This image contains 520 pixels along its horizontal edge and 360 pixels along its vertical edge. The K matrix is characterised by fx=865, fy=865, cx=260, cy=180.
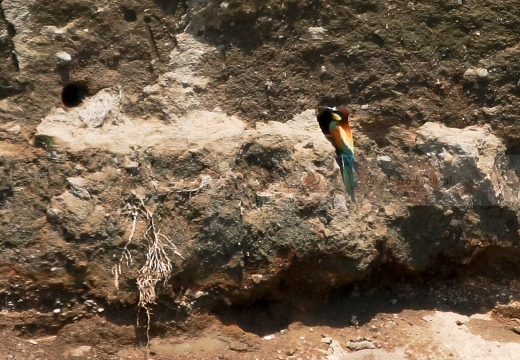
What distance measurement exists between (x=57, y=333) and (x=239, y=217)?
922 millimetres

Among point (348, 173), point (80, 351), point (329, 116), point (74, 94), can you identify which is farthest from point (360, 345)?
point (74, 94)

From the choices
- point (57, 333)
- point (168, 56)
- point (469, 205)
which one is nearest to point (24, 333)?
point (57, 333)

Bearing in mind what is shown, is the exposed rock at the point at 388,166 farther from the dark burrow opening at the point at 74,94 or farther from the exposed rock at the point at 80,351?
the exposed rock at the point at 80,351

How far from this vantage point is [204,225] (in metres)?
3.79

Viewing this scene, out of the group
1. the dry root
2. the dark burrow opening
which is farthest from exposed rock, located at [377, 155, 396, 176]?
the dark burrow opening

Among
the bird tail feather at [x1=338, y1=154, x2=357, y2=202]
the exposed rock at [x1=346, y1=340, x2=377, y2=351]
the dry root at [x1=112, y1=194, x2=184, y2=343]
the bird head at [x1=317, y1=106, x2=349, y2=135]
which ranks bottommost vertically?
the exposed rock at [x1=346, y1=340, x2=377, y2=351]

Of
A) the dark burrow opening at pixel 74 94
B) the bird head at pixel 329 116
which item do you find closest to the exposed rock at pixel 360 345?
the bird head at pixel 329 116

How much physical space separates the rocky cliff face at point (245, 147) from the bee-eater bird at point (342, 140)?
0.20 ft

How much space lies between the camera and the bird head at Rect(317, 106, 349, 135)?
412cm

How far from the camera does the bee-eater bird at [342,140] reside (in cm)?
408

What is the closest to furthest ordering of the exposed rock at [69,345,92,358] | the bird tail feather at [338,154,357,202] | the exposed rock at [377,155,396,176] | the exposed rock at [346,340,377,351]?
the exposed rock at [69,345,92,358]
the exposed rock at [346,340,377,351]
the bird tail feather at [338,154,357,202]
the exposed rock at [377,155,396,176]

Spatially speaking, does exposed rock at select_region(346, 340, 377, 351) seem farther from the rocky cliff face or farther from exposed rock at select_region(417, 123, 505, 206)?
exposed rock at select_region(417, 123, 505, 206)

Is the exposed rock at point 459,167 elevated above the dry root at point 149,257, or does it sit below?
above

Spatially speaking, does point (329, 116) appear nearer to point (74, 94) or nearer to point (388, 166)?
point (388, 166)
